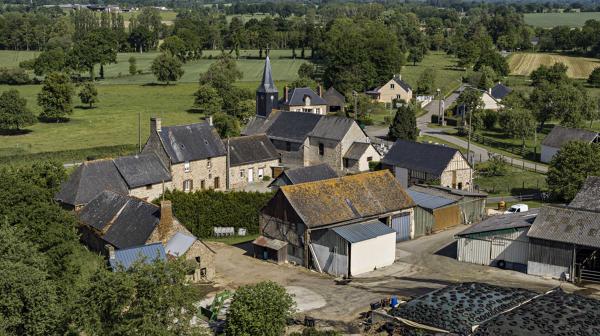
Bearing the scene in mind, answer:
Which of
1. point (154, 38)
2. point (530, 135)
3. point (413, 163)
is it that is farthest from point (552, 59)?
point (413, 163)

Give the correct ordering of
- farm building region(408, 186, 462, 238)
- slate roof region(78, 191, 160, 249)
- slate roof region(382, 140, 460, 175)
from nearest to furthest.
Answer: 1. slate roof region(78, 191, 160, 249)
2. farm building region(408, 186, 462, 238)
3. slate roof region(382, 140, 460, 175)

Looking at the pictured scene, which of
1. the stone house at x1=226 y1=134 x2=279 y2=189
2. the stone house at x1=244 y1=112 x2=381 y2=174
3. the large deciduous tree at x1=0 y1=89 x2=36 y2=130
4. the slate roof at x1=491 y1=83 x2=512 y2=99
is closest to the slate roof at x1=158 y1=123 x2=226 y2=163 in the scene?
the stone house at x1=226 y1=134 x2=279 y2=189

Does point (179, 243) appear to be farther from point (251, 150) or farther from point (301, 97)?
point (301, 97)

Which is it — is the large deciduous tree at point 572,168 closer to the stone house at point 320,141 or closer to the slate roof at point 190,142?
the stone house at point 320,141

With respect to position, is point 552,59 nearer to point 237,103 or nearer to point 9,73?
point 237,103

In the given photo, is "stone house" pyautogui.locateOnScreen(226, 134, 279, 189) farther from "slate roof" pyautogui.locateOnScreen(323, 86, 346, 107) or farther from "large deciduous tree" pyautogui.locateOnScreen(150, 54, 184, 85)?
"large deciduous tree" pyautogui.locateOnScreen(150, 54, 184, 85)

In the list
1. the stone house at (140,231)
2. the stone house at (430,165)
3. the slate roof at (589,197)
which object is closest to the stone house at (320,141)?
the stone house at (430,165)
